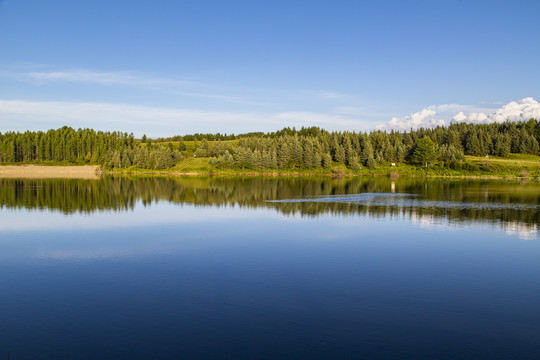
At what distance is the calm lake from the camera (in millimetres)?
11945

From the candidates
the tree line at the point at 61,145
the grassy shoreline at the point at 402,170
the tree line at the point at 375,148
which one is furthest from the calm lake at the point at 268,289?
the tree line at the point at 61,145

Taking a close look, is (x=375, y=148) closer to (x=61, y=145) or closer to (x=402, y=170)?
(x=402, y=170)

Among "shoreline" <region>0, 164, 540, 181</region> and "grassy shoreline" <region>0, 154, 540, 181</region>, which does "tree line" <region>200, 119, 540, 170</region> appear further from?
"shoreline" <region>0, 164, 540, 181</region>

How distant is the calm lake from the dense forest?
306 ft

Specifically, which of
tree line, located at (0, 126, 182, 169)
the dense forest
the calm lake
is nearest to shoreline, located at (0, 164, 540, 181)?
the dense forest

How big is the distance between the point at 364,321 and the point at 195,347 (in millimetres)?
5495

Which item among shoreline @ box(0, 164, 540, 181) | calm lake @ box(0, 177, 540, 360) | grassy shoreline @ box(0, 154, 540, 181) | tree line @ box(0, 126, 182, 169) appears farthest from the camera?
tree line @ box(0, 126, 182, 169)

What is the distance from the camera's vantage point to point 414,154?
127 metres

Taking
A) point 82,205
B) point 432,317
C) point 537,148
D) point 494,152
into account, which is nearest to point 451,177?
point 494,152

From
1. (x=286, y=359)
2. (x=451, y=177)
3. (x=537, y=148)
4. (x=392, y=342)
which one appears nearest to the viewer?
(x=286, y=359)

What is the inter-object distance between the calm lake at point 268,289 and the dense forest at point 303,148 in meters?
93.3

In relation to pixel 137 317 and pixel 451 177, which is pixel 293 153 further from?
pixel 137 317

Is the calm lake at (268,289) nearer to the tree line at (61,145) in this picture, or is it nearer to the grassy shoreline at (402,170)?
the grassy shoreline at (402,170)

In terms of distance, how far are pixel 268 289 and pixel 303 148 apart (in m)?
117
